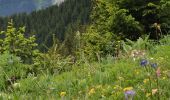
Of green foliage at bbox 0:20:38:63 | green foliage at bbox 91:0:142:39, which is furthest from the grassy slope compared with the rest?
green foliage at bbox 91:0:142:39

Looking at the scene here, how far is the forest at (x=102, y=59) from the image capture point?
4867 millimetres

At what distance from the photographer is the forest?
4867 mm

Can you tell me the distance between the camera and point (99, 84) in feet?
18.0

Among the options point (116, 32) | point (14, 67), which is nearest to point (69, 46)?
point (116, 32)

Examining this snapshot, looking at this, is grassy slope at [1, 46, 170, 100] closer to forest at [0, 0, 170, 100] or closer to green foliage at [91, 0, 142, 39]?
forest at [0, 0, 170, 100]

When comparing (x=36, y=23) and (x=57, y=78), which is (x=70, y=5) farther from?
(x=57, y=78)

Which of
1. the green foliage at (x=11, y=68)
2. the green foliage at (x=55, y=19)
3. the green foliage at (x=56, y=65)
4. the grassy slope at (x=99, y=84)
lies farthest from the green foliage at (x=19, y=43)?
the green foliage at (x=55, y=19)

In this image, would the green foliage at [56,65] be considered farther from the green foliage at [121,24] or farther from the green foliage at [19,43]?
the green foliage at [121,24]

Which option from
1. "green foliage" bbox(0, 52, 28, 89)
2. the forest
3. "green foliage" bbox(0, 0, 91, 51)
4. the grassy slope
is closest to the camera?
the grassy slope

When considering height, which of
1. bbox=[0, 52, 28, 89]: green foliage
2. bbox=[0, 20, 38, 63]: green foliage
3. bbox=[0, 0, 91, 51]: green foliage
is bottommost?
bbox=[0, 0, 91, 51]: green foliage

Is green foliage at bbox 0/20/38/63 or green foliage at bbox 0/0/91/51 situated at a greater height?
green foliage at bbox 0/20/38/63

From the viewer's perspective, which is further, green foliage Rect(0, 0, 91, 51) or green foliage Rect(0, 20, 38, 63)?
green foliage Rect(0, 0, 91, 51)

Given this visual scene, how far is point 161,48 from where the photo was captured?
7543 millimetres

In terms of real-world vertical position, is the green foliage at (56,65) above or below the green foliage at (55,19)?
above
